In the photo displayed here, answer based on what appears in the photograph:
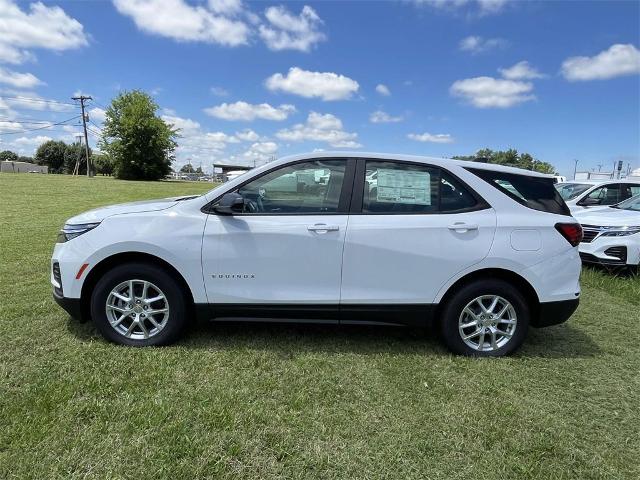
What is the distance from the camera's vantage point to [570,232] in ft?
12.0

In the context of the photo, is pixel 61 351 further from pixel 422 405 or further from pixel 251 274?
pixel 422 405

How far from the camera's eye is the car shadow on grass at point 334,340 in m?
3.88

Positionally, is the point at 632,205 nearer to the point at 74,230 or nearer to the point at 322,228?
the point at 322,228

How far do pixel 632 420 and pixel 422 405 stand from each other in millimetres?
1431

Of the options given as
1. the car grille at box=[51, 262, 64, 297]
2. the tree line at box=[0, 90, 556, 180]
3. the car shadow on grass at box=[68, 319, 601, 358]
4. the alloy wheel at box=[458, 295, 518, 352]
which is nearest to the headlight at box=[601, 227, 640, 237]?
the car shadow on grass at box=[68, 319, 601, 358]

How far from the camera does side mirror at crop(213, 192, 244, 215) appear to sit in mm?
3510

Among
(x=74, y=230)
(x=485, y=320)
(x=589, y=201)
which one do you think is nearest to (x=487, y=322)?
(x=485, y=320)

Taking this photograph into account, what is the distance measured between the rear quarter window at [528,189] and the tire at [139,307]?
2732 millimetres

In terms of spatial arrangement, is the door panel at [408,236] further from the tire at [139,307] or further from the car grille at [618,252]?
the car grille at [618,252]

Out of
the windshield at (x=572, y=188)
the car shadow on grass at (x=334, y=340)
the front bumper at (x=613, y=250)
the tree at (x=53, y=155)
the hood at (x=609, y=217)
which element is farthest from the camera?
the tree at (x=53, y=155)

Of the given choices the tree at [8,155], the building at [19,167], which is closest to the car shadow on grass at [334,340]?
the building at [19,167]

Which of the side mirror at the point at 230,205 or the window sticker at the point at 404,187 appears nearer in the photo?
the side mirror at the point at 230,205

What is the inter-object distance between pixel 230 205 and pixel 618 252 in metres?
6.33

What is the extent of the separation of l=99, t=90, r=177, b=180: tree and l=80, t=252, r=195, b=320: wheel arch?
54855mm
